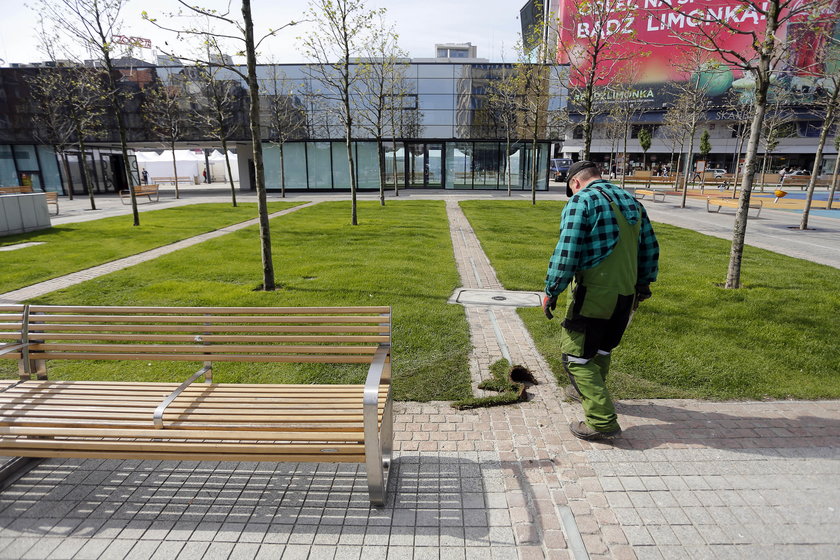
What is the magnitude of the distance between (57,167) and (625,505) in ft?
125

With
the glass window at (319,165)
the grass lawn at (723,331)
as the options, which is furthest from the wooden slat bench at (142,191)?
the grass lawn at (723,331)

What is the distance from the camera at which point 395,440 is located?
12.4 feet

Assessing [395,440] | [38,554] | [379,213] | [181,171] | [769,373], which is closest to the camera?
[38,554]

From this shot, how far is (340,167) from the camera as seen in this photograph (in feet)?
109

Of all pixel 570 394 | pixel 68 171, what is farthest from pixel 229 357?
pixel 68 171

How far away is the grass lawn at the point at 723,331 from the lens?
470cm

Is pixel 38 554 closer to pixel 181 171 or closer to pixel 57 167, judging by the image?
pixel 57 167

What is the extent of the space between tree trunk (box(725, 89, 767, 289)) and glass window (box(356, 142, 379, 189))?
27433 millimetres

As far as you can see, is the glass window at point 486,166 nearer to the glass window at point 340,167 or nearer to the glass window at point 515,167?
the glass window at point 515,167

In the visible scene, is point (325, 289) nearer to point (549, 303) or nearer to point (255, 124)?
point (255, 124)

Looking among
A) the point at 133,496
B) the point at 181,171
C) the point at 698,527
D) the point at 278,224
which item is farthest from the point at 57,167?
the point at 698,527

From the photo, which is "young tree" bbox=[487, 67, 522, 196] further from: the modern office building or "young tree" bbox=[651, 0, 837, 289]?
"young tree" bbox=[651, 0, 837, 289]

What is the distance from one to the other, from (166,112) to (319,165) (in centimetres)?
907

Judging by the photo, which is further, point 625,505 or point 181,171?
point 181,171
